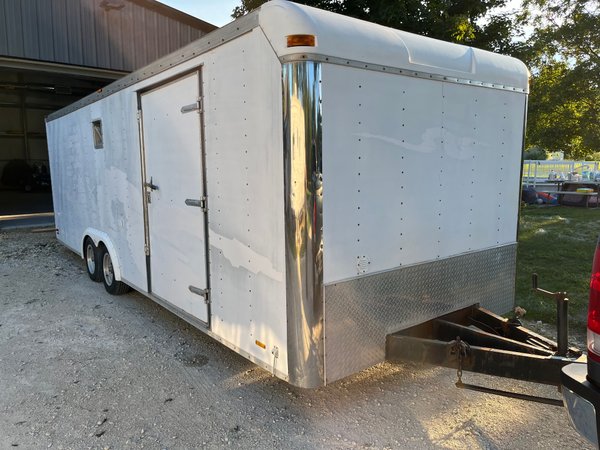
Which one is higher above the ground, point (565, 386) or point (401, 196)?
point (401, 196)

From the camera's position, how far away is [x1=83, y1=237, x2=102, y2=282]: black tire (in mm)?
6230

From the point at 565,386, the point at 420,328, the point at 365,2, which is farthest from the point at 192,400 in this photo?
the point at 365,2

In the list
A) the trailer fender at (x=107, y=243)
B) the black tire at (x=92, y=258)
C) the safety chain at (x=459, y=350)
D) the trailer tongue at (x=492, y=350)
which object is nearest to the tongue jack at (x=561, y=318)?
the trailer tongue at (x=492, y=350)

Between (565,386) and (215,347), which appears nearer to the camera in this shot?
(565,386)

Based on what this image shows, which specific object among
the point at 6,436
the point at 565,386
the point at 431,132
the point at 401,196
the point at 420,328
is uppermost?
the point at 431,132

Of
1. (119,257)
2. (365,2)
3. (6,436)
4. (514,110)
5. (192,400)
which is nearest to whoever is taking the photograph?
(6,436)

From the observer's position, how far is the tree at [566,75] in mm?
17094

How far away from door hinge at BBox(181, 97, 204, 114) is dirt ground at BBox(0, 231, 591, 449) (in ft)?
6.86

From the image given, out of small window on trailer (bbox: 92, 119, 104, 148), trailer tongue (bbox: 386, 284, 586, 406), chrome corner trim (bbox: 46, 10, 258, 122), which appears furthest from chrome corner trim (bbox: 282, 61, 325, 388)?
small window on trailer (bbox: 92, 119, 104, 148)

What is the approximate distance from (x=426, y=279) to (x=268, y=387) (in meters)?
1.43

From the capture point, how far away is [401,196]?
Result: 9.91ft

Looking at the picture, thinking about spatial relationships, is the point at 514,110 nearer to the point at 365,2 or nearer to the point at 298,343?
the point at 298,343

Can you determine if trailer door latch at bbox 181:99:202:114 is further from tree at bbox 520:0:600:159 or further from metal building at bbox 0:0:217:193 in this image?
tree at bbox 520:0:600:159

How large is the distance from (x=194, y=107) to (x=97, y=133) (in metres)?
2.74
